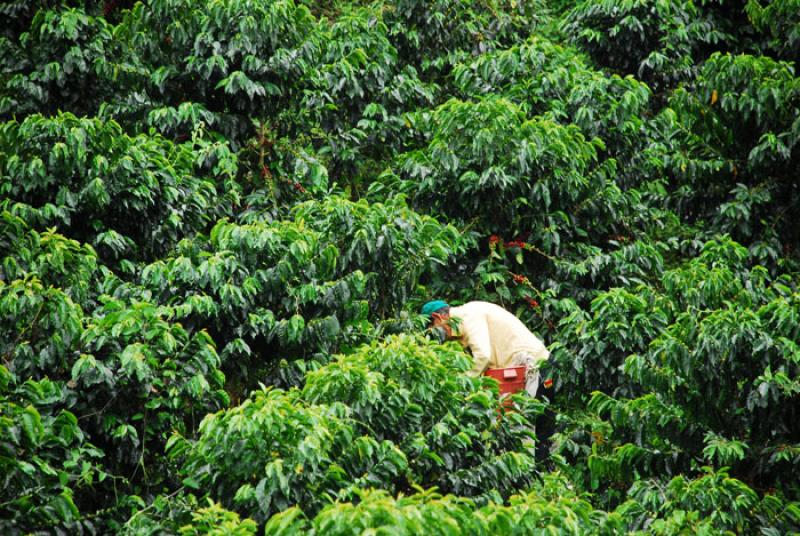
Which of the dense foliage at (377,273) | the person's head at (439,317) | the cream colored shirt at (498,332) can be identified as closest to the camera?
the dense foliage at (377,273)

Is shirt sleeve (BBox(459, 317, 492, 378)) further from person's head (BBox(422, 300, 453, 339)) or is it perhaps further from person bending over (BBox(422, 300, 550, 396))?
person's head (BBox(422, 300, 453, 339))

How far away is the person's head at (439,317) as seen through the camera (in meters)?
7.59

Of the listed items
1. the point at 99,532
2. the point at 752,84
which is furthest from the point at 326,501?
the point at 752,84

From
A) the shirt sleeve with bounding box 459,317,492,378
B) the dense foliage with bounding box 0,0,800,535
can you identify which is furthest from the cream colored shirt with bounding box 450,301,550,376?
the dense foliage with bounding box 0,0,800,535

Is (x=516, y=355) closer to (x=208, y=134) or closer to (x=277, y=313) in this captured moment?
(x=277, y=313)

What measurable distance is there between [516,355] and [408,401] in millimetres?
2801

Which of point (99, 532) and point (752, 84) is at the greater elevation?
point (752, 84)

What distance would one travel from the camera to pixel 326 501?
190 inches

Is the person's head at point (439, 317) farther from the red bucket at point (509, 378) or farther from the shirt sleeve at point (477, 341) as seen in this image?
the red bucket at point (509, 378)

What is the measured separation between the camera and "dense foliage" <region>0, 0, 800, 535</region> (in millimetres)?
5125

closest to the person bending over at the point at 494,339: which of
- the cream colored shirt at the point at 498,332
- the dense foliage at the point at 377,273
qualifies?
the cream colored shirt at the point at 498,332

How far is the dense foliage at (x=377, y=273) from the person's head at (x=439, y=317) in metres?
0.24

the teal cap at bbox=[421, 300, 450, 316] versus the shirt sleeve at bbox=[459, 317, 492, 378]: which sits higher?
the teal cap at bbox=[421, 300, 450, 316]

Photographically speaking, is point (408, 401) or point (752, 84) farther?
point (752, 84)
